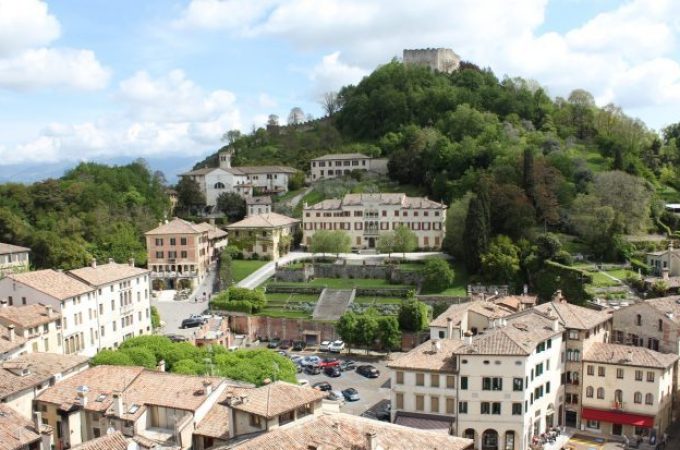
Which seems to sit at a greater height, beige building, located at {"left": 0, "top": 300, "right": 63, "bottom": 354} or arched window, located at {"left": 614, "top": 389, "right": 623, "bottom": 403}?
beige building, located at {"left": 0, "top": 300, "right": 63, "bottom": 354}

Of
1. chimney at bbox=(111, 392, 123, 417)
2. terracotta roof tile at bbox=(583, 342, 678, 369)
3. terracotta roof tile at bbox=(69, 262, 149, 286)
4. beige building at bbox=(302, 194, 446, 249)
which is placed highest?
beige building at bbox=(302, 194, 446, 249)

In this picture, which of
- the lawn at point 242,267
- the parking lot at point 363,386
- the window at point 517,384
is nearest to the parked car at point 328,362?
the parking lot at point 363,386

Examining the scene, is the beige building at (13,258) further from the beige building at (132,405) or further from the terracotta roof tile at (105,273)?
the beige building at (132,405)

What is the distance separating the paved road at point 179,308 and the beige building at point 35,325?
604 inches

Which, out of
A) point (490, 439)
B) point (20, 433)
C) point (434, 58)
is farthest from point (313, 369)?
point (434, 58)

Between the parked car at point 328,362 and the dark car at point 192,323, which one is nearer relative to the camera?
the parked car at point 328,362

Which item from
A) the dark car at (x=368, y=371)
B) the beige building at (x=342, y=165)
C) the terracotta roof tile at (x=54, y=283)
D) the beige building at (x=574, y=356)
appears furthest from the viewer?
the beige building at (x=342, y=165)

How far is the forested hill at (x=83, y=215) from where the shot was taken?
78.6 m

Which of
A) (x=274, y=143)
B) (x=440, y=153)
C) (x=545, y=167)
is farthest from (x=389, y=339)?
(x=274, y=143)

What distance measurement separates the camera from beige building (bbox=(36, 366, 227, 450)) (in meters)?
32.4

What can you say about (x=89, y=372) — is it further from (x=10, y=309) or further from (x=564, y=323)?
(x=564, y=323)

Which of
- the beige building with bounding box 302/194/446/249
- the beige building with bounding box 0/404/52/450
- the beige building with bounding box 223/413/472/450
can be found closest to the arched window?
the beige building with bounding box 223/413/472/450

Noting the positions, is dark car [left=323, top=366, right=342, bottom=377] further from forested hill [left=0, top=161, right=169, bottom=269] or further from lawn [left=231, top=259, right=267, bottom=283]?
forested hill [left=0, top=161, right=169, bottom=269]

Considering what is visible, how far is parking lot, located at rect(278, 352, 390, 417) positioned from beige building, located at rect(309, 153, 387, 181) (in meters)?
61.7
